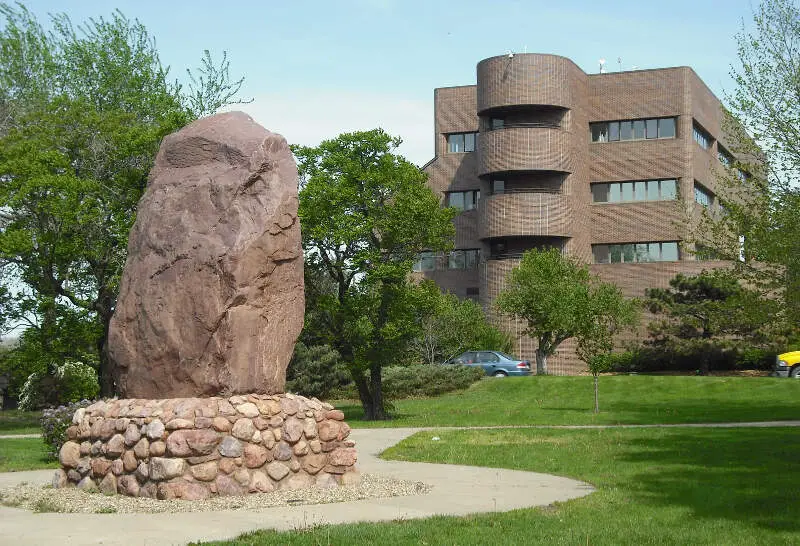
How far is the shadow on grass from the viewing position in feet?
36.3

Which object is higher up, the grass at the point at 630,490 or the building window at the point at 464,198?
the building window at the point at 464,198

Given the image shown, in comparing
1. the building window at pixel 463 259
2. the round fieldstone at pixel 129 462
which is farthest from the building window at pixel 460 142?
the round fieldstone at pixel 129 462

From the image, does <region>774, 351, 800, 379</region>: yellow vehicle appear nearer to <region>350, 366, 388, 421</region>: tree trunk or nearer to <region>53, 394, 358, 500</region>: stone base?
<region>350, 366, 388, 421</region>: tree trunk

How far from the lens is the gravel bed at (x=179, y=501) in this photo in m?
11.2

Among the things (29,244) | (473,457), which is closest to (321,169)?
(29,244)

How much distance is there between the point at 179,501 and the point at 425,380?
28.3 m

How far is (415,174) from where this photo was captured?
1047 inches

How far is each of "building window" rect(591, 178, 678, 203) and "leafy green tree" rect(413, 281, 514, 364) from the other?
12911 mm

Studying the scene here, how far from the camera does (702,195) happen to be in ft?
202

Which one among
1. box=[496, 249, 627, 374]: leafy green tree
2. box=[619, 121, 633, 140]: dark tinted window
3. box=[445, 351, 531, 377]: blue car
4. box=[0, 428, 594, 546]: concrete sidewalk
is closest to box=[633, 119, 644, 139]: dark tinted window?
box=[619, 121, 633, 140]: dark tinted window

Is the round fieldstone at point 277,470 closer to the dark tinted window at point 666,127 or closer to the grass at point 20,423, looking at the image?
the grass at point 20,423

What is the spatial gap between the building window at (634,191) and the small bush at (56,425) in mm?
45013

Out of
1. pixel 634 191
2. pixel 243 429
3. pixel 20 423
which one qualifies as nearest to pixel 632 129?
pixel 634 191

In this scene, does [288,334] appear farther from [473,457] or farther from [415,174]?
[415,174]
